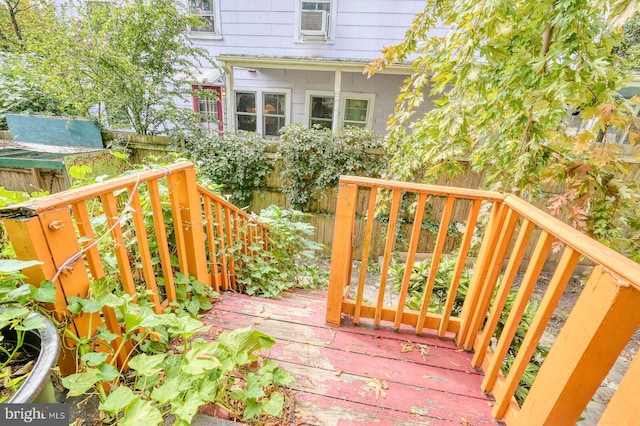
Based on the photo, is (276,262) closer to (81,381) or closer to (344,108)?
(81,381)

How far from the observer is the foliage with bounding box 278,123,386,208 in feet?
14.5

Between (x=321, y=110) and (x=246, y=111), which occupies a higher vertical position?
(x=321, y=110)

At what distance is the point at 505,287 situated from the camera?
134 centimetres

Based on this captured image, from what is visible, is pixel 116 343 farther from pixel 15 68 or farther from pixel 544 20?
pixel 15 68

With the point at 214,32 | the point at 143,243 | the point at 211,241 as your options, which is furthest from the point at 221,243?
the point at 214,32

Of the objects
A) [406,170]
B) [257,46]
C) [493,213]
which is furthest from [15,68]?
[493,213]

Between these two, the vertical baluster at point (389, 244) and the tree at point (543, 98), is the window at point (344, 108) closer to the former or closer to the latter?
the tree at point (543, 98)

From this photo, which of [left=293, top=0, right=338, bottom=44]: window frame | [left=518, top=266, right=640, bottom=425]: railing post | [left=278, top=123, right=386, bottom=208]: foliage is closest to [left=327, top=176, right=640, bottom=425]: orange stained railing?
[left=518, top=266, right=640, bottom=425]: railing post

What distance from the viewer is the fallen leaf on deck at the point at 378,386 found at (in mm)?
1312

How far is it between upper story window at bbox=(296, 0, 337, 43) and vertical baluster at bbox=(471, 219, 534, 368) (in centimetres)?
596

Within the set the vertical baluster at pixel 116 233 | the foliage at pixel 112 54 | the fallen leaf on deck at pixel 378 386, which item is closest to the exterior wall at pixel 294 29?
the foliage at pixel 112 54

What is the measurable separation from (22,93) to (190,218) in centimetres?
581

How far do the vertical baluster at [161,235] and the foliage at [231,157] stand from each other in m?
3.34

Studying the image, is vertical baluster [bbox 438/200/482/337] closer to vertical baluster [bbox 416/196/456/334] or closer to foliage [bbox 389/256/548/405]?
vertical baluster [bbox 416/196/456/334]
